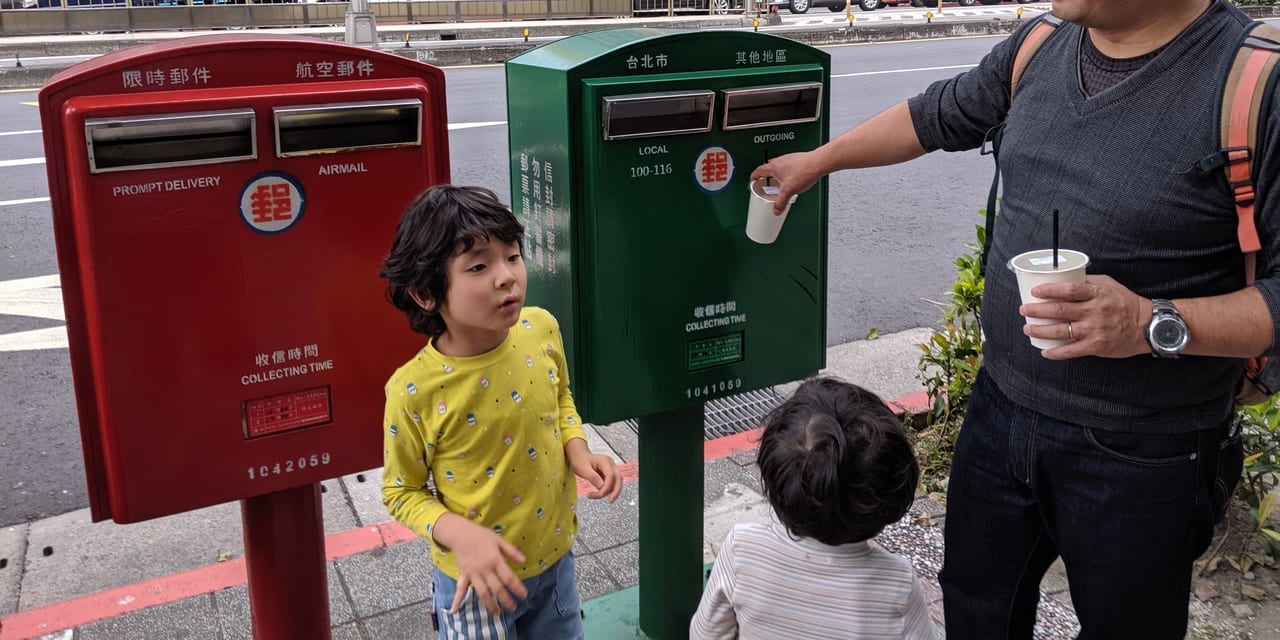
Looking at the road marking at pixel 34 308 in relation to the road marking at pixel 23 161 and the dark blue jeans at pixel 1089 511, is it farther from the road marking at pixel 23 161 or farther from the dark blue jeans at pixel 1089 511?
the dark blue jeans at pixel 1089 511

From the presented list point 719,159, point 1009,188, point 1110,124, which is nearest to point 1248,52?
point 1110,124

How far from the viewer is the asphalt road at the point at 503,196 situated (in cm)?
451

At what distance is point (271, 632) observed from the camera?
2.56 m

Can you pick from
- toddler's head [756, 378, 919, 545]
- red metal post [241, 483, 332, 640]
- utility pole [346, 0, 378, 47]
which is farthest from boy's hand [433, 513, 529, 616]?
utility pole [346, 0, 378, 47]

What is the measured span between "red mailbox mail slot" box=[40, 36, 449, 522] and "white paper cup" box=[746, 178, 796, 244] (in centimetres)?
68

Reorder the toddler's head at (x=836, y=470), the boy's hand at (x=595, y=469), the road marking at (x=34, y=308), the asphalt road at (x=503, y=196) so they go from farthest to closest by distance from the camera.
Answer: the road marking at (x=34, y=308) → the asphalt road at (x=503, y=196) → the boy's hand at (x=595, y=469) → the toddler's head at (x=836, y=470)

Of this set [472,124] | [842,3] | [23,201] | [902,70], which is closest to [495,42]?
[902,70]

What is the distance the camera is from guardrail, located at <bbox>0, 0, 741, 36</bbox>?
66.0 ft

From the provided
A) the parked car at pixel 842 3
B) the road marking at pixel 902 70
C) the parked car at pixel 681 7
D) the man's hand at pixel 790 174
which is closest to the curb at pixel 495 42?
the road marking at pixel 902 70

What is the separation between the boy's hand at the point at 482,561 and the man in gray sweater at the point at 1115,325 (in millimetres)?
946

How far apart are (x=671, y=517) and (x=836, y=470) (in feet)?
3.68

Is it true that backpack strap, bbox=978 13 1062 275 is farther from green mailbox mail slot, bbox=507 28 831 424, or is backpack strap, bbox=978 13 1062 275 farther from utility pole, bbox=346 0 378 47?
utility pole, bbox=346 0 378 47

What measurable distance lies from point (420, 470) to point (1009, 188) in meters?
1.22

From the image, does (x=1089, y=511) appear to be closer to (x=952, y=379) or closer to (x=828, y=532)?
(x=828, y=532)
